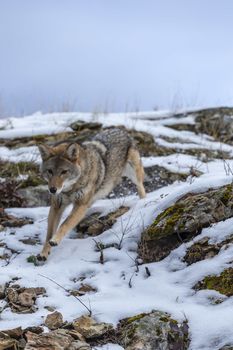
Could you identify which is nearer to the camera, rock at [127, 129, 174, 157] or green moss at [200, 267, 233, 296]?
green moss at [200, 267, 233, 296]

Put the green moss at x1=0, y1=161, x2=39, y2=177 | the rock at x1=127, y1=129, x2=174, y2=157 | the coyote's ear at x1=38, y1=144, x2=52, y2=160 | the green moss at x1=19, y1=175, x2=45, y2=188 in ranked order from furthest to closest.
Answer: the rock at x1=127, y1=129, x2=174, y2=157
the green moss at x1=0, y1=161, x2=39, y2=177
the green moss at x1=19, y1=175, x2=45, y2=188
the coyote's ear at x1=38, y1=144, x2=52, y2=160

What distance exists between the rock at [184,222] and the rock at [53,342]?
1.46m

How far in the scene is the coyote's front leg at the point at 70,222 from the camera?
573 centimetres

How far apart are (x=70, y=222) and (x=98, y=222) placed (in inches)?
15.5

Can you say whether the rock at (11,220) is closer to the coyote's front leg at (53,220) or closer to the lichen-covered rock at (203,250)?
the coyote's front leg at (53,220)

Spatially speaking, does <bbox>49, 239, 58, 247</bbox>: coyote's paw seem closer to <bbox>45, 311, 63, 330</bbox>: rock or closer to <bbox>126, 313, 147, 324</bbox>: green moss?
<bbox>45, 311, 63, 330</bbox>: rock

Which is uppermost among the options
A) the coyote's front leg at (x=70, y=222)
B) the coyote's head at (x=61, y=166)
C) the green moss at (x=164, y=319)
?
the coyote's head at (x=61, y=166)

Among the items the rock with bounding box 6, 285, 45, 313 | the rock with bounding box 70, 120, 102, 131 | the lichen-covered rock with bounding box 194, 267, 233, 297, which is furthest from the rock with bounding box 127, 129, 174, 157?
the lichen-covered rock with bounding box 194, 267, 233, 297

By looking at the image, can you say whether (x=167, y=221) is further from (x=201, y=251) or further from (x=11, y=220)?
(x=11, y=220)

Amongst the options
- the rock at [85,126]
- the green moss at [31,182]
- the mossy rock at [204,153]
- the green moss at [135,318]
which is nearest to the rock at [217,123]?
the mossy rock at [204,153]

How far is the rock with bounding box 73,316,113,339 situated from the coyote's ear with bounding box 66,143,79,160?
9.37 ft

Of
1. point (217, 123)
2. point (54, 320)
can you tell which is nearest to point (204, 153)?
point (217, 123)

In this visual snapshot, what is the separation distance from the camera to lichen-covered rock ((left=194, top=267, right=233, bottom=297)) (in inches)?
153

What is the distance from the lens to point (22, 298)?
13.7 feet
